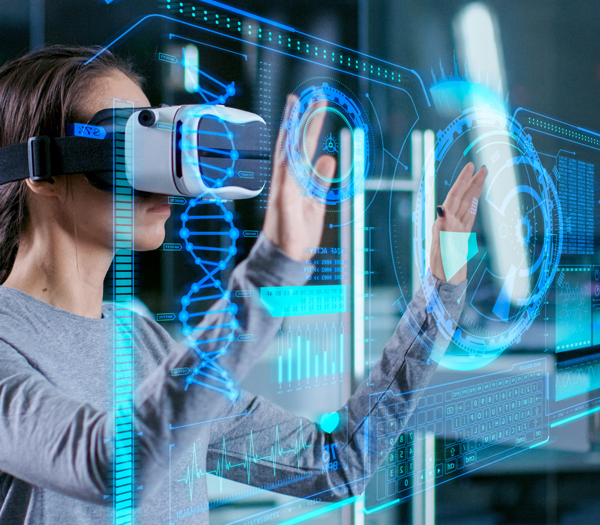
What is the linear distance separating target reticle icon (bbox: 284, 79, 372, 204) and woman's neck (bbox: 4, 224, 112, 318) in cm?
32

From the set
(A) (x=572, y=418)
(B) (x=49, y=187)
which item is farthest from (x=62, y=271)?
(A) (x=572, y=418)

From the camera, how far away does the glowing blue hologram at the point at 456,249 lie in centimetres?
113

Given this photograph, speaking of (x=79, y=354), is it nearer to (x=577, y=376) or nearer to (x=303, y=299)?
(x=303, y=299)

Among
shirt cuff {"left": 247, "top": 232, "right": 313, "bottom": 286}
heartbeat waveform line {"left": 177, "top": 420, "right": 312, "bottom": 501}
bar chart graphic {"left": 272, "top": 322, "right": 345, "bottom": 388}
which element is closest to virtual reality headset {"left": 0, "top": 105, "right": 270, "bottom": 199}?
shirt cuff {"left": 247, "top": 232, "right": 313, "bottom": 286}

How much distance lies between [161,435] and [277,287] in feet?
0.85

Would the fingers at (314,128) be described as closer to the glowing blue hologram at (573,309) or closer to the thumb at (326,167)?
the thumb at (326,167)

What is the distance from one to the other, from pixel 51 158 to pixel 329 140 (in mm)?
430

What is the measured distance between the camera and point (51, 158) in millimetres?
673

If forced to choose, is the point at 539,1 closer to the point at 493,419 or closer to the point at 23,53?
the point at 493,419

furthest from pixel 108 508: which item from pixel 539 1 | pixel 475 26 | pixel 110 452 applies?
pixel 539 1

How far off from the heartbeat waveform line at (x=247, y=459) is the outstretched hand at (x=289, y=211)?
0.91 feet

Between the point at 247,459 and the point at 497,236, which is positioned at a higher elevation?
the point at 497,236

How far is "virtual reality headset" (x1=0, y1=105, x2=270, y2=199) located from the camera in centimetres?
67

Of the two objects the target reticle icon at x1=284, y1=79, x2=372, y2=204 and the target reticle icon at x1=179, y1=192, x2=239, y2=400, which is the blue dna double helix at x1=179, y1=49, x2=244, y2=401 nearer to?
the target reticle icon at x1=179, y1=192, x2=239, y2=400
